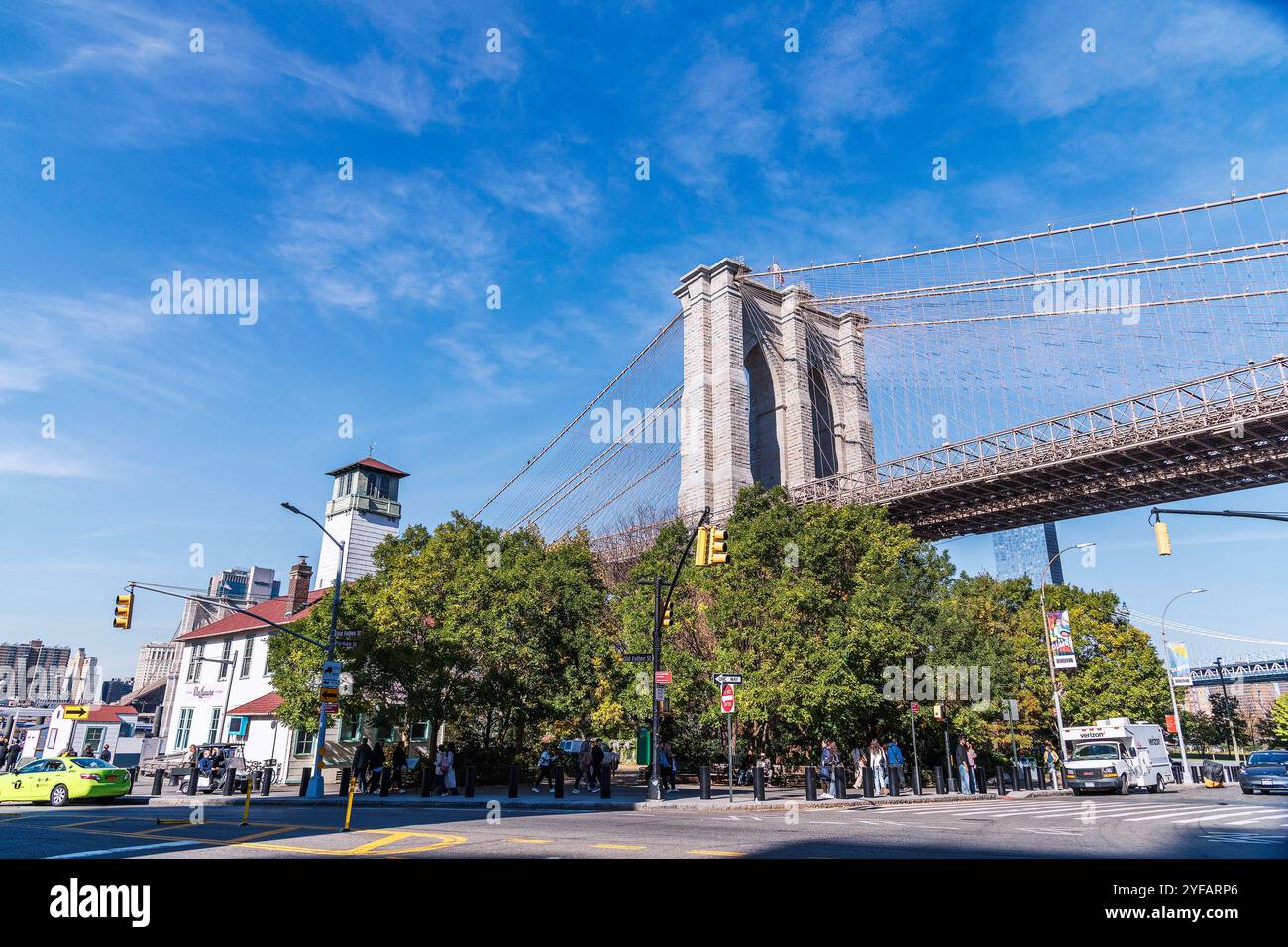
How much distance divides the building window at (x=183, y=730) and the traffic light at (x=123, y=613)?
26216mm

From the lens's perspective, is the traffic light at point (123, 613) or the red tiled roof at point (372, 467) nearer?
the traffic light at point (123, 613)

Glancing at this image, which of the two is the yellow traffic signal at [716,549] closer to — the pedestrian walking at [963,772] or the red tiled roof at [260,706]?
the pedestrian walking at [963,772]

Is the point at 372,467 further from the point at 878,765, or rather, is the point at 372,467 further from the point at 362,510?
the point at 878,765

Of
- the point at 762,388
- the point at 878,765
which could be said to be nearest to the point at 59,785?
the point at 878,765

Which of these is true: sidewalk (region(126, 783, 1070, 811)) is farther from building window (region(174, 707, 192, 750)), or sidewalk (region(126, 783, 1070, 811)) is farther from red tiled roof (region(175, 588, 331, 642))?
building window (region(174, 707, 192, 750))

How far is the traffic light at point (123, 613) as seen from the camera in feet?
74.2

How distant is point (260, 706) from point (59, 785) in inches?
627

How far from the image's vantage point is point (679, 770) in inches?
1305

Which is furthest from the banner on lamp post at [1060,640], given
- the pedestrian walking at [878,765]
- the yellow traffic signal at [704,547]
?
the yellow traffic signal at [704,547]

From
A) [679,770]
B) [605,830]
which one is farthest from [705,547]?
[679,770]

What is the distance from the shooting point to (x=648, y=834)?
42.4ft

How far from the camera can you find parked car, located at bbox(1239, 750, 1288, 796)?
2838cm

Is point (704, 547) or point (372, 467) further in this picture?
point (372, 467)
